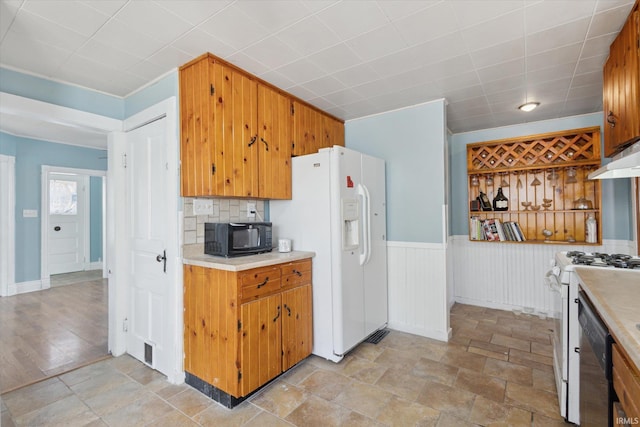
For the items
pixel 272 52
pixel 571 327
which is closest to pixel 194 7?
pixel 272 52

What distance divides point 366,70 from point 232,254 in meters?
1.81

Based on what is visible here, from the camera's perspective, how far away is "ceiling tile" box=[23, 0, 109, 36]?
5.36ft

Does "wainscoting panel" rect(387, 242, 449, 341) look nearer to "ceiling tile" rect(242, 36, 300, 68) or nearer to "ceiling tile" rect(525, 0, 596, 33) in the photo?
"ceiling tile" rect(525, 0, 596, 33)

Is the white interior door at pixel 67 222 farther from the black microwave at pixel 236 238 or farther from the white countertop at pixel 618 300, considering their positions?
the white countertop at pixel 618 300

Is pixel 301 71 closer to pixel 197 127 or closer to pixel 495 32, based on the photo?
pixel 197 127

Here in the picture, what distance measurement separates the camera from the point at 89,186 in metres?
6.79

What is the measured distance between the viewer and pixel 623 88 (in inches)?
72.0

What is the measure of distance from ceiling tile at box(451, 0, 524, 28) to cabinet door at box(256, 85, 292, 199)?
5.20 ft

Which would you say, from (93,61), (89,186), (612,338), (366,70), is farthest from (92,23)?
(89,186)

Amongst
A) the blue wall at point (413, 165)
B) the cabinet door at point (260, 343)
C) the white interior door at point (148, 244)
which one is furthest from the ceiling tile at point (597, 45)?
the white interior door at point (148, 244)

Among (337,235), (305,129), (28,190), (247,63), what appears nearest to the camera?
(247,63)

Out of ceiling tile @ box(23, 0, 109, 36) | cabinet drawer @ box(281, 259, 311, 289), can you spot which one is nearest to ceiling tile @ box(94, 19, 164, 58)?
ceiling tile @ box(23, 0, 109, 36)

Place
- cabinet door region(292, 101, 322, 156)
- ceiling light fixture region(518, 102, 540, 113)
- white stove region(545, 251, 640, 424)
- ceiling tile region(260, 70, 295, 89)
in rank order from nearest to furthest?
1. white stove region(545, 251, 640, 424)
2. ceiling tile region(260, 70, 295, 89)
3. cabinet door region(292, 101, 322, 156)
4. ceiling light fixture region(518, 102, 540, 113)

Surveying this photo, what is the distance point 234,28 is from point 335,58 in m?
0.76
